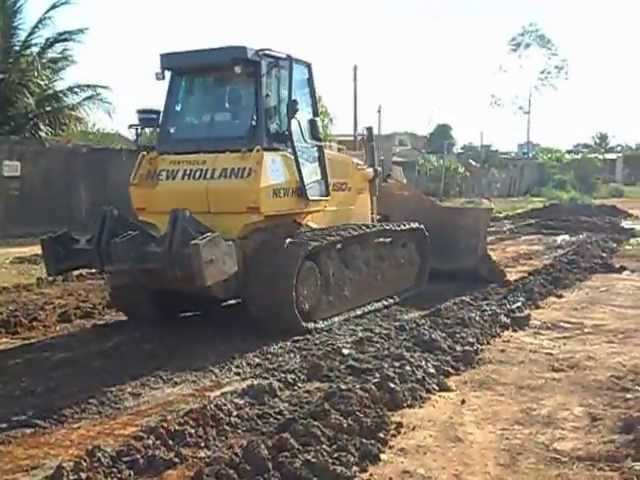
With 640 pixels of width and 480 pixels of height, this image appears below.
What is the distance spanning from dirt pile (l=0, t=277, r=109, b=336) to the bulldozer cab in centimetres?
236

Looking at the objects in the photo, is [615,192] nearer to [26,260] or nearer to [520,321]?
[26,260]

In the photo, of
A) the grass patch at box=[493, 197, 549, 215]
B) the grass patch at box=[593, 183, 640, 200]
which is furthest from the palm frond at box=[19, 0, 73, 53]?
the grass patch at box=[593, 183, 640, 200]

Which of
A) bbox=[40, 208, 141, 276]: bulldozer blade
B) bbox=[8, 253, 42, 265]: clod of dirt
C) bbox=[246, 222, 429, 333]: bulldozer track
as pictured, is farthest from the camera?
bbox=[8, 253, 42, 265]: clod of dirt

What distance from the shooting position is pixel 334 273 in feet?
36.3

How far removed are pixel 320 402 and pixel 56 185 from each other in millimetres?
17319

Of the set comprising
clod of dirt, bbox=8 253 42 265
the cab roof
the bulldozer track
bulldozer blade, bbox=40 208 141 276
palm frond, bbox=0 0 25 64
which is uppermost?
palm frond, bbox=0 0 25 64

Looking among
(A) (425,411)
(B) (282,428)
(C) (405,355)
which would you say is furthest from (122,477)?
(C) (405,355)

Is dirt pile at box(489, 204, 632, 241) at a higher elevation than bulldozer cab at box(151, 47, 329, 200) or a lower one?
→ lower

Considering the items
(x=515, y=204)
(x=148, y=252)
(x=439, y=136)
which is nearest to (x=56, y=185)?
(x=148, y=252)

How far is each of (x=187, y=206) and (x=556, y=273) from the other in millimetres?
7064

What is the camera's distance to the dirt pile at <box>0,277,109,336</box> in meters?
11.0

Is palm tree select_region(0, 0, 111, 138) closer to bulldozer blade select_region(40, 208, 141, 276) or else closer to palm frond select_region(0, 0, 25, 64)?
palm frond select_region(0, 0, 25, 64)

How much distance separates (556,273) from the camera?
1520 cm

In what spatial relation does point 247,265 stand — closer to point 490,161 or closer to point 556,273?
point 556,273
